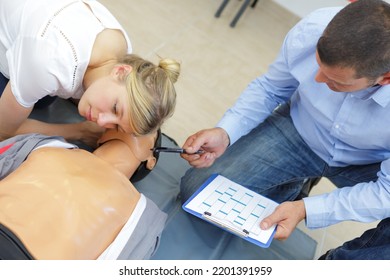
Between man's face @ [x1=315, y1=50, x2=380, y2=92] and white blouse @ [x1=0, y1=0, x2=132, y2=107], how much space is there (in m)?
0.72

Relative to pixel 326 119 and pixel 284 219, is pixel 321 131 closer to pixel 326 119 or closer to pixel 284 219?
pixel 326 119

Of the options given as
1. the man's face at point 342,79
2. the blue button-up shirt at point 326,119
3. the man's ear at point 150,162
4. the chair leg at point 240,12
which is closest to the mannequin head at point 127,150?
the man's ear at point 150,162

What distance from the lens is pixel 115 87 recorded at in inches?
50.6

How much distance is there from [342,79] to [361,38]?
0.14m

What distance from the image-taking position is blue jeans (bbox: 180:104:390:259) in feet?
5.50

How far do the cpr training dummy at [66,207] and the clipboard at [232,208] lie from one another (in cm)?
17

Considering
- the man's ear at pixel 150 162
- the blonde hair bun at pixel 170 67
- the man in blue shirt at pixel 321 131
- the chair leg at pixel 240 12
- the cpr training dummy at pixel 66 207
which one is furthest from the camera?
the chair leg at pixel 240 12

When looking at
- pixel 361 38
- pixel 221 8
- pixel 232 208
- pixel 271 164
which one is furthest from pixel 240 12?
pixel 361 38

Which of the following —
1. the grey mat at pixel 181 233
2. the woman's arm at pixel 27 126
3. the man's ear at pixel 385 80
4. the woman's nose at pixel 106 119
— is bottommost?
the grey mat at pixel 181 233

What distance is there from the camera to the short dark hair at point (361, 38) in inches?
42.8

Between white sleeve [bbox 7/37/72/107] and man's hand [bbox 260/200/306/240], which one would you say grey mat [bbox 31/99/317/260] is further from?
white sleeve [bbox 7/37/72/107]

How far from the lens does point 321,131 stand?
1.62 m

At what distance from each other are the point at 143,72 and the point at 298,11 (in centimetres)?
185

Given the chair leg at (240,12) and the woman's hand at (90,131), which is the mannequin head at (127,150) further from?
the chair leg at (240,12)
